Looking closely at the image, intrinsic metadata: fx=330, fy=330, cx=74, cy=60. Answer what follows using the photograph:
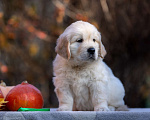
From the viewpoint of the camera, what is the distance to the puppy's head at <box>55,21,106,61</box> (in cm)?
367

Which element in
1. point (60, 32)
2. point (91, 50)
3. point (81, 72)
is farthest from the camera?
point (60, 32)

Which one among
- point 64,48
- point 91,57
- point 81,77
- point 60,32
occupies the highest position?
point 60,32

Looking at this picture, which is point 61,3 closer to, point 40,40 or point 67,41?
point 40,40

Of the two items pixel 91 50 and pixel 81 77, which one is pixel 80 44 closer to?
pixel 91 50

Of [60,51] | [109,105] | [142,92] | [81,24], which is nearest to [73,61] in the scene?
[60,51]

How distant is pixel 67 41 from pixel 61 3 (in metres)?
4.44

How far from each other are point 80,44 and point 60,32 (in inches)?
167

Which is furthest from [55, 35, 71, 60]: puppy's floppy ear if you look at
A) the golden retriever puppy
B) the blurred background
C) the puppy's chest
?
the blurred background

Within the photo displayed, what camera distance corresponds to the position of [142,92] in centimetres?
748

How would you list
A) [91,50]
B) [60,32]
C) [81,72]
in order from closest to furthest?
[91,50], [81,72], [60,32]

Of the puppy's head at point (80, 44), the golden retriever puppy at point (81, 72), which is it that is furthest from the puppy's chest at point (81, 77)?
the puppy's head at point (80, 44)

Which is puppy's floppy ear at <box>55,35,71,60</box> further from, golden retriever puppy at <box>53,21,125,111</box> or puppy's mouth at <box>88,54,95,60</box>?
puppy's mouth at <box>88,54,95,60</box>

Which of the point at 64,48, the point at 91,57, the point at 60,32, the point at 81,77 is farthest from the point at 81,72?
the point at 60,32

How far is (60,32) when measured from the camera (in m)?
7.93
